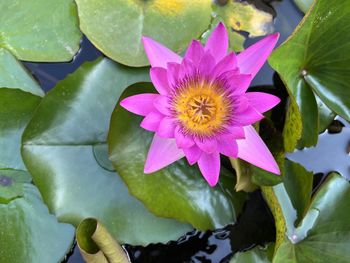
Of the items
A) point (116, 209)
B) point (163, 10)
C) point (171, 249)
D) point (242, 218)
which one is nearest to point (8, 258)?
point (116, 209)

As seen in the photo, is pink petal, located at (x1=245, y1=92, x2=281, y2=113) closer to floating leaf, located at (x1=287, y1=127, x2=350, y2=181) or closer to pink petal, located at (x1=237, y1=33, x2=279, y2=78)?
pink petal, located at (x1=237, y1=33, x2=279, y2=78)

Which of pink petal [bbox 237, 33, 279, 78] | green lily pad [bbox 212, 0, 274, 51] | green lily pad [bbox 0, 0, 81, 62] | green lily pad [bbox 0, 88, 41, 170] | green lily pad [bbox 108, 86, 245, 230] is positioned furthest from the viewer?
green lily pad [bbox 212, 0, 274, 51]

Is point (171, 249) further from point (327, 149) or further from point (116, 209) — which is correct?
point (327, 149)

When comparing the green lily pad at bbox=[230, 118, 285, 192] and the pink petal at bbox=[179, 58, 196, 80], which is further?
the green lily pad at bbox=[230, 118, 285, 192]

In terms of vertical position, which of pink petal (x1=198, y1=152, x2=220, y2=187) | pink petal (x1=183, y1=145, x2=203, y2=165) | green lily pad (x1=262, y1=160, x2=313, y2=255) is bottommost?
green lily pad (x1=262, y1=160, x2=313, y2=255)

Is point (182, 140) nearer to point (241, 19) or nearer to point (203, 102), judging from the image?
point (203, 102)

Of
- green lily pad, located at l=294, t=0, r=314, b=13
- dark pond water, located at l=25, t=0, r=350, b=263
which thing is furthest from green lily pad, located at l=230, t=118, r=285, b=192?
green lily pad, located at l=294, t=0, r=314, b=13

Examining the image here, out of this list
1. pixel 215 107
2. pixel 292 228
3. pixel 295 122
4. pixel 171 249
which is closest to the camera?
pixel 215 107
